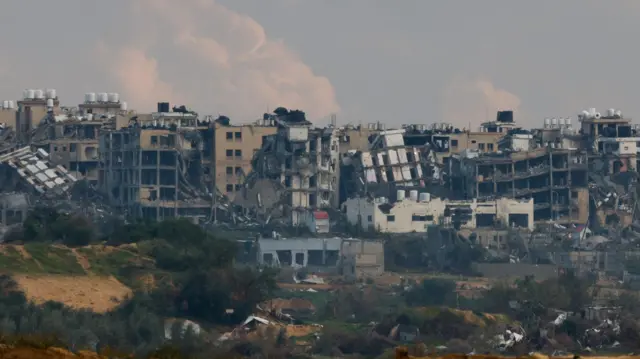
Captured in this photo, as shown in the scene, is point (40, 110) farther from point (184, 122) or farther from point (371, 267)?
point (371, 267)

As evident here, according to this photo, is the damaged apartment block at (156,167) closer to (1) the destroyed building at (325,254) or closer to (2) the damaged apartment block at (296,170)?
(2) the damaged apartment block at (296,170)

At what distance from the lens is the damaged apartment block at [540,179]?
152500 mm

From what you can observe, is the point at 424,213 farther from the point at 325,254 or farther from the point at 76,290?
the point at 76,290

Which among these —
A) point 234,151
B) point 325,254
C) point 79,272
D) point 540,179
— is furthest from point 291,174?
point 79,272

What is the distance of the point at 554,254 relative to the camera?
134 meters

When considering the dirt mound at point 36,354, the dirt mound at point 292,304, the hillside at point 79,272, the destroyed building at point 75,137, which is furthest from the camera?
the destroyed building at point 75,137

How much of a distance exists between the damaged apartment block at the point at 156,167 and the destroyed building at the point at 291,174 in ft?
15.0

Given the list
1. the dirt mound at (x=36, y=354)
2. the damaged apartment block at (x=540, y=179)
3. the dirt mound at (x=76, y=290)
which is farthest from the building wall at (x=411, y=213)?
the dirt mound at (x=36, y=354)

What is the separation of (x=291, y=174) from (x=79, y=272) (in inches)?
2396

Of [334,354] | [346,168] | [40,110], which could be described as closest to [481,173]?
[346,168]

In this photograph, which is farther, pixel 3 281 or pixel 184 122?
pixel 184 122

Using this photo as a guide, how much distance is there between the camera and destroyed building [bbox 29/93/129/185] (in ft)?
544

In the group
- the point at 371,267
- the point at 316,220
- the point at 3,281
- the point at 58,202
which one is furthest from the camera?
the point at 58,202

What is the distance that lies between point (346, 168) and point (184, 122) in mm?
11670
